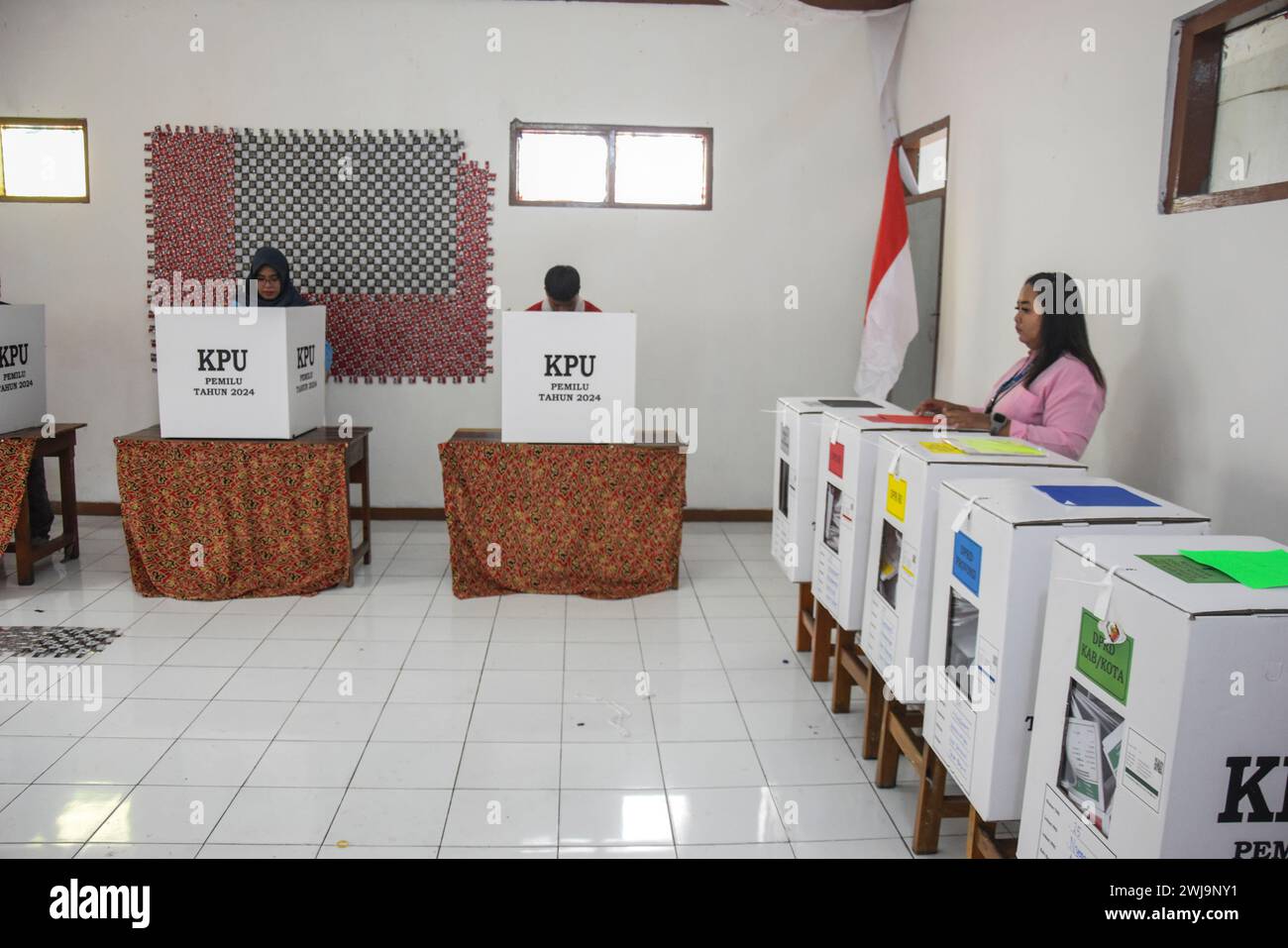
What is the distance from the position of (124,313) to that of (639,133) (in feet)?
9.98

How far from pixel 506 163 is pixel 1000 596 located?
4.43 metres

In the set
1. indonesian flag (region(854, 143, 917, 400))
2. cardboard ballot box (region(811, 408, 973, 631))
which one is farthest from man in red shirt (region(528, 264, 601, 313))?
cardboard ballot box (region(811, 408, 973, 631))

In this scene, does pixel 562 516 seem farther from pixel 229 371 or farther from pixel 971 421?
pixel 971 421

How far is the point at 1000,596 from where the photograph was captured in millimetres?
1828

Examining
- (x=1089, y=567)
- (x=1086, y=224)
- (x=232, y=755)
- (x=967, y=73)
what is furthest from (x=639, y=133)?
(x=1089, y=567)

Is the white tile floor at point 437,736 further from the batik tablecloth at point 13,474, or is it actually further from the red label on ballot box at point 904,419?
the red label on ballot box at point 904,419

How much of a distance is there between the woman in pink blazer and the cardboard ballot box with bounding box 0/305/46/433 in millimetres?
3892

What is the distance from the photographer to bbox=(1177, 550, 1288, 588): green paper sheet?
1.41 metres

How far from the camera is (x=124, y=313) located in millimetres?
5660

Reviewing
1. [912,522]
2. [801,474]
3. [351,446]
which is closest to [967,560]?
[912,522]

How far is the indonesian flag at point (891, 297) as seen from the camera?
4.93m

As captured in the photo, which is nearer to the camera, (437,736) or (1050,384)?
(1050,384)

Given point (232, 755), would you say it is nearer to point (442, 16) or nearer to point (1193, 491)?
Result: point (1193, 491)

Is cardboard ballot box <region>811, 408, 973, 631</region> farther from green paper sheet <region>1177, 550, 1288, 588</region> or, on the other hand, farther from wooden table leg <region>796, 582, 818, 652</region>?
green paper sheet <region>1177, 550, 1288, 588</region>
